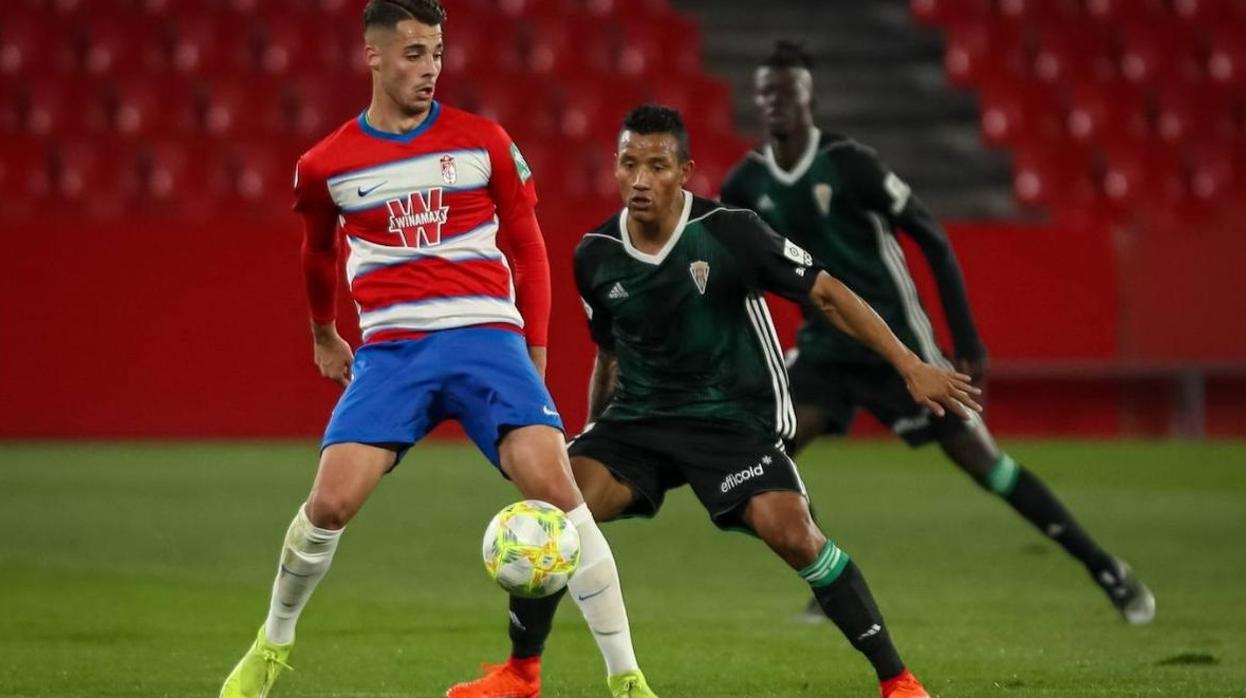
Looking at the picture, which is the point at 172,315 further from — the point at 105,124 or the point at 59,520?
the point at 59,520

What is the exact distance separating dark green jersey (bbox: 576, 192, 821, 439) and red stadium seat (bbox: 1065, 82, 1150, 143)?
13.6 meters

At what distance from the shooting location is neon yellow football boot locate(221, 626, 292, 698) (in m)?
5.29

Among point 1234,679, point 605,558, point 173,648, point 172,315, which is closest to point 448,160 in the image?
point 605,558

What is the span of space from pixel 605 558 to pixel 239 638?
2257mm

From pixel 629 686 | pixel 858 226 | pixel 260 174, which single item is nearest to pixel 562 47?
pixel 260 174

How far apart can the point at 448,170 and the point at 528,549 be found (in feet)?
3.55

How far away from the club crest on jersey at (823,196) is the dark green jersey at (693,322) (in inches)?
68.7

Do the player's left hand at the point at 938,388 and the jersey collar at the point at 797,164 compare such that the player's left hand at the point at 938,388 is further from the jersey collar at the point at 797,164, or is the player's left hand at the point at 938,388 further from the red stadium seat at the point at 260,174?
the red stadium seat at the point at 260,174

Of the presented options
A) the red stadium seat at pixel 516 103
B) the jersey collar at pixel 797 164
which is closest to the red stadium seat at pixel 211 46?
the red stadium seat at pixel 516 103

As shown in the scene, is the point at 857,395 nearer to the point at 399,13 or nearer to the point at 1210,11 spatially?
the point at 399,13

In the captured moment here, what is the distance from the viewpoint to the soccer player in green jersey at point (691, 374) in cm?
542

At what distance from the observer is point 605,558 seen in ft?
17.3

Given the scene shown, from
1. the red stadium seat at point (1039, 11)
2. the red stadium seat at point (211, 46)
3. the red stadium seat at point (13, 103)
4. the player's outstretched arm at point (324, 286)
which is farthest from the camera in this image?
the red stadium seat at point (1039, 11)

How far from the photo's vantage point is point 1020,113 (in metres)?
18.6
